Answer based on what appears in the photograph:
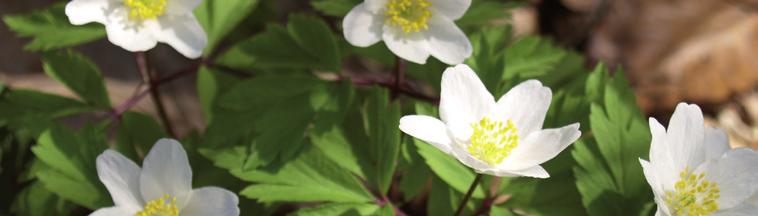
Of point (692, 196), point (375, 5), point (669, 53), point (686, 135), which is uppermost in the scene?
point (375, 5)

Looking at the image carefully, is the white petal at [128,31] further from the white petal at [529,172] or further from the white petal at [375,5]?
the white petal at [529,172]

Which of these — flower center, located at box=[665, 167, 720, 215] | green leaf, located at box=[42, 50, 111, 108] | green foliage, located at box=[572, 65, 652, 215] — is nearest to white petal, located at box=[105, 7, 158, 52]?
green leaf, located at box=[42, 50, 111, 108]

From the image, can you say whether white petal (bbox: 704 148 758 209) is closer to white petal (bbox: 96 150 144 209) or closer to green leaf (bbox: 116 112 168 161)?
white petal (bbox: 96 150 144 209)

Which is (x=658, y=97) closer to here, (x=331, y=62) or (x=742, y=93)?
(x=742, y=93)

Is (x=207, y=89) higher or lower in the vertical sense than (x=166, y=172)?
lower

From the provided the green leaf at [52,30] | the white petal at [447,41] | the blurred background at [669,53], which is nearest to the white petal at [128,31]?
the green leaf at [52,30]

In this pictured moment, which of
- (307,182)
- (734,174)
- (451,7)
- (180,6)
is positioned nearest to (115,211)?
(307,182)

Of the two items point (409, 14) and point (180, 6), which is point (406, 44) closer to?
point (409, 14)
